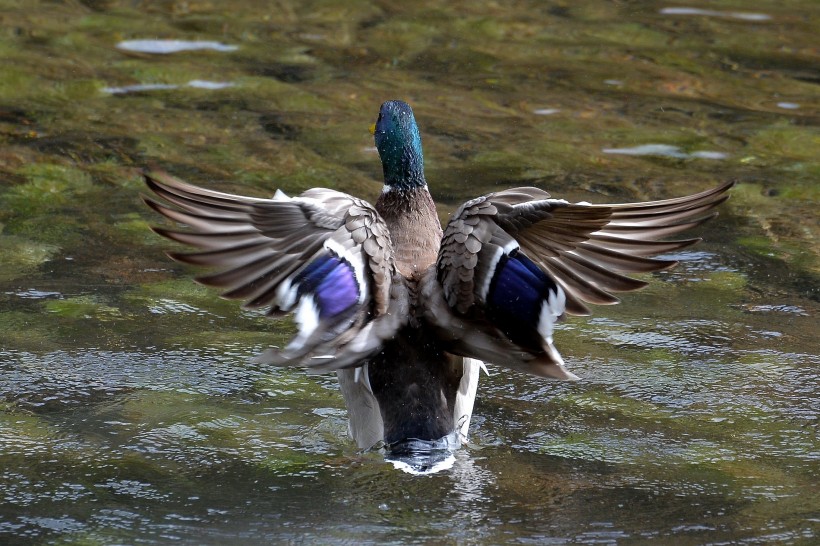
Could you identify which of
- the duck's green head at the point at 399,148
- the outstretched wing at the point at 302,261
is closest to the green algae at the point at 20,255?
the duck's green head at the point at 399,148

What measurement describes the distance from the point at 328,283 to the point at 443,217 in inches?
119

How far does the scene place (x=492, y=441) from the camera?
15.9 feet

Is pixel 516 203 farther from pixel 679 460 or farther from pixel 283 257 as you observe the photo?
pixel 679 460

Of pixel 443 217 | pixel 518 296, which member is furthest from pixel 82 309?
pixel 518 296

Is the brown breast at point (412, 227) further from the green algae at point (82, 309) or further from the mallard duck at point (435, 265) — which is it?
the green algae at point (82, 309)

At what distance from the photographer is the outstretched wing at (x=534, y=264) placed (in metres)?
4.13

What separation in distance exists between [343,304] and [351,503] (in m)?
0.70

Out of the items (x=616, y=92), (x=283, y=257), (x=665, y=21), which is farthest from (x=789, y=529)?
(x=665, y=21)

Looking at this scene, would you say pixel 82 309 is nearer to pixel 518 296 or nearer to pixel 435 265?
pixel 435 265

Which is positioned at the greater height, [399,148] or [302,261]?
[399,148]

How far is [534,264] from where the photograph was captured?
13.5ft

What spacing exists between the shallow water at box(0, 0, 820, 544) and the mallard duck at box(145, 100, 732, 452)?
58 centimetres

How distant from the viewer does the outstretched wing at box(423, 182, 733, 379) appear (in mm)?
4129

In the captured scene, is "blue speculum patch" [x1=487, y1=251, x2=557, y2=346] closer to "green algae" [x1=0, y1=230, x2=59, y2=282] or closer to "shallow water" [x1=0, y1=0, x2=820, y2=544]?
"shallow water" [x1=0, y1=0, x2=820, y2=544]
